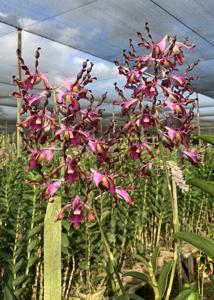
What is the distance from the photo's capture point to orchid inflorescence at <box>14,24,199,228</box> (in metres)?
1.03

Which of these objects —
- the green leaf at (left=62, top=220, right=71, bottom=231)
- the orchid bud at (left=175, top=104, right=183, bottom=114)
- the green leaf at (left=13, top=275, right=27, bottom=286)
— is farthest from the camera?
the green leaf at (left=62, top=220, right=71, bottom=231)

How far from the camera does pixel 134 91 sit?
1296 millimetres

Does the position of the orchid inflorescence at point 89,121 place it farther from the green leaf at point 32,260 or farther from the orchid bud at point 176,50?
the green leaf at point 32,260

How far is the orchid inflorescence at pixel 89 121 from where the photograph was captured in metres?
1.03

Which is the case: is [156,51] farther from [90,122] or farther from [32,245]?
[32,245]

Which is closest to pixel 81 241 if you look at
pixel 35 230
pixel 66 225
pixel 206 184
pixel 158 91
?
pixel 66 225

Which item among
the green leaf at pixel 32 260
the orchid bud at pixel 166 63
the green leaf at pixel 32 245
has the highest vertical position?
the orchid bud at pixel 166 63

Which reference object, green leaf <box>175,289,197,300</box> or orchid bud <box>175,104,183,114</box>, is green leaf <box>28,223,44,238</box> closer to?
green leaf <box>175,289,197,300</box>

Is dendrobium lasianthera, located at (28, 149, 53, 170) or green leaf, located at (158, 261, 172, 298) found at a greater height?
dendrobium lasianthera, located at (28, 149, 53, 170)

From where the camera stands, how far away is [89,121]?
107cm

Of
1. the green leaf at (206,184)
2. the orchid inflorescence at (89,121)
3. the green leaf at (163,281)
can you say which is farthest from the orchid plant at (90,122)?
the green leaf at (163,281)

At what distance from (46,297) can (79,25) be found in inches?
272

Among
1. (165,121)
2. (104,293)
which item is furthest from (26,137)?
(104,293)

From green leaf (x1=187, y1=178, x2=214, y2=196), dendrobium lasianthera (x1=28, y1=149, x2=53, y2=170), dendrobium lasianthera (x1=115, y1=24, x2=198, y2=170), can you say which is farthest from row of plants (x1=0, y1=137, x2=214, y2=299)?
dendrobium lasianthera (x1=28, y1=149, x2=53, y2=170)
